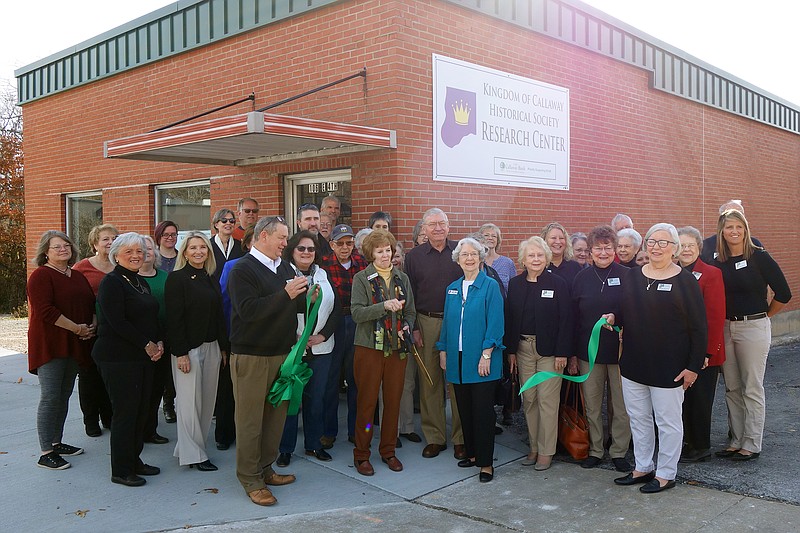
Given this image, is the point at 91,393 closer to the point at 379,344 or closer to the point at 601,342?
the point at 379,344

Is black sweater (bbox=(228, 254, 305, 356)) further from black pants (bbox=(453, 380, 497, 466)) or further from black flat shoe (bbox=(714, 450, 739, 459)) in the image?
black flat shoe (bbox=(714, 450, 739, 459))

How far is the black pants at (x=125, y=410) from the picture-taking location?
5176 millimetres

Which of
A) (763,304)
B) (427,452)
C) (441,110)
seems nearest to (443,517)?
(427,452)

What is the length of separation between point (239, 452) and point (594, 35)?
319 inches

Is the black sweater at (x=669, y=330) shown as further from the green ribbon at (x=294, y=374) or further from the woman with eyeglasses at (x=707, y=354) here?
the green ribbon at (x=294, y=374)

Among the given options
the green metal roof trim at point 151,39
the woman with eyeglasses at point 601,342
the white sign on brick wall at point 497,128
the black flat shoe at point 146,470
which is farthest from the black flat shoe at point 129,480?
the green metal roof trim at point 151,39

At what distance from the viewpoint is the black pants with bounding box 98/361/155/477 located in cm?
518

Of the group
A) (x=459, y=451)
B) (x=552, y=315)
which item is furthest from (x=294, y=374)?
(x=552, y=315)

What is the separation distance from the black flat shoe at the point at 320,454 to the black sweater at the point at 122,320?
157cm

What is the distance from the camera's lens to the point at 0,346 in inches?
478

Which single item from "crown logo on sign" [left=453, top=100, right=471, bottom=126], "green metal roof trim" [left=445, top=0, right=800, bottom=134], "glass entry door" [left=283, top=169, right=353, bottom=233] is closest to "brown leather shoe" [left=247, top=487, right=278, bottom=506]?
"glass entry door" [left=283, top=169, right=353, bottom=233]

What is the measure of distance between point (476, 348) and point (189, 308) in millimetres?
2263

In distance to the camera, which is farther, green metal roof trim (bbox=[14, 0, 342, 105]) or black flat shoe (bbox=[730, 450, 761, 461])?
green metal roof trim (bbox=[14, 0, 342, 105])

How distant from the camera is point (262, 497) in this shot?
15.9 ft
